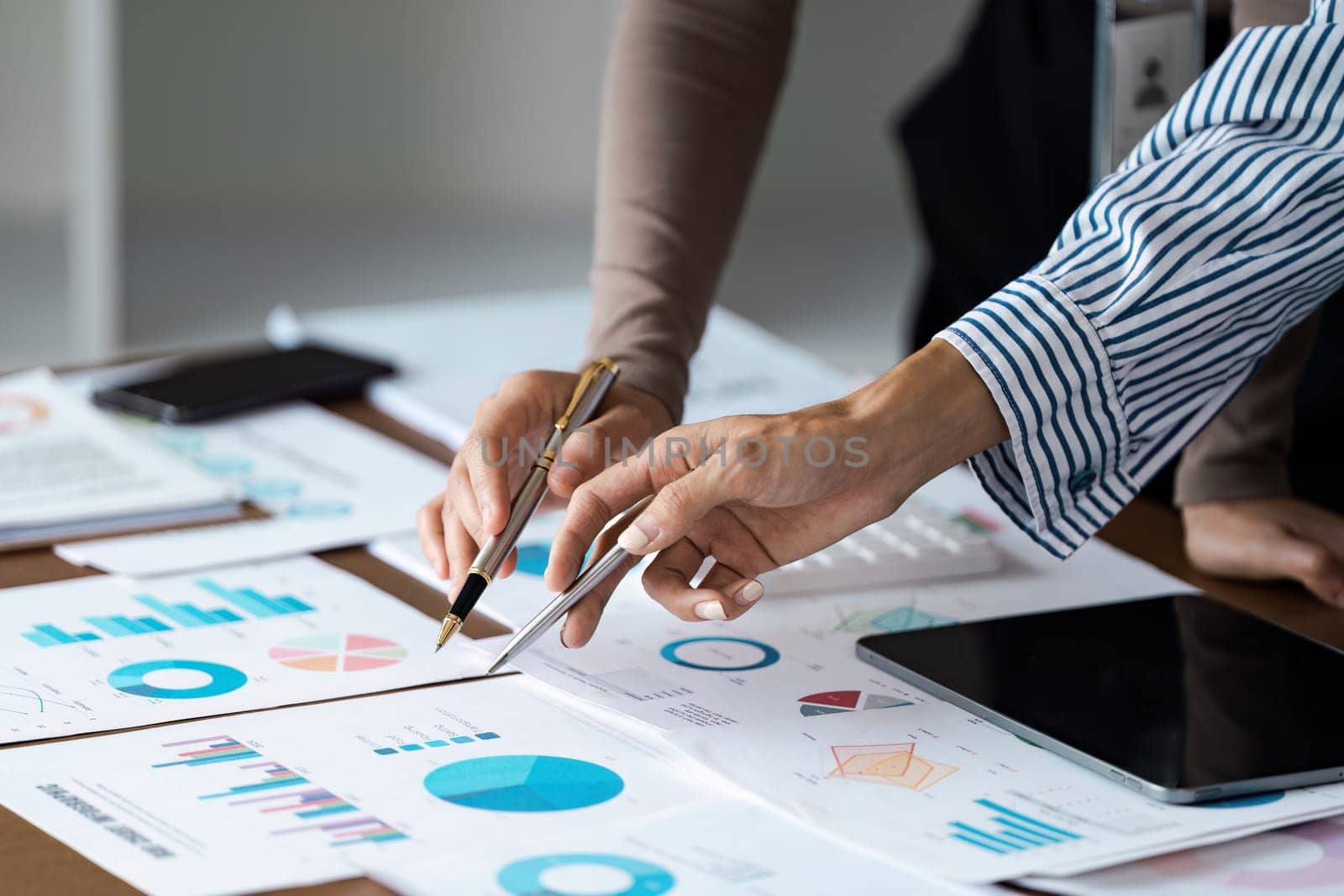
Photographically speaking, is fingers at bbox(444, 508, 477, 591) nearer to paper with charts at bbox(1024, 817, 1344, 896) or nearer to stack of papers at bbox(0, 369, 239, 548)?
stack of papers at bbox(0, 369, 239, 548)

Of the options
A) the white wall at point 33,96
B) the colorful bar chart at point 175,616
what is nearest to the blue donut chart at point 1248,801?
the colorful bar chart at point 175,616

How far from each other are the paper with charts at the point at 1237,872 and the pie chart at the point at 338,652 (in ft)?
1.35

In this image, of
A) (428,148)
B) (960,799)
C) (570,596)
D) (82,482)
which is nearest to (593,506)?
(570,596)

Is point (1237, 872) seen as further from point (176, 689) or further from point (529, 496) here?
point (176, 689)

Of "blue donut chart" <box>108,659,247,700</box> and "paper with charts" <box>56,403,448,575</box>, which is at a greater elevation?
"paper with charts" <box>56,403,448,575</box>

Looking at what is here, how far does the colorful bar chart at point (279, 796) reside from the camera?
0.75 m

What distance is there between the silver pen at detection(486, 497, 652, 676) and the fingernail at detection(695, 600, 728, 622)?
49 mm

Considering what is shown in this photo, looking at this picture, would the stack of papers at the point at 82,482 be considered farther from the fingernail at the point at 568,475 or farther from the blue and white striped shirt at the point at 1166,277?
the blue and white striped shirt at the point at 1166,277

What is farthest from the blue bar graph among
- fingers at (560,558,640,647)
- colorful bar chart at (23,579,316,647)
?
fingers at (560,558,640,647)

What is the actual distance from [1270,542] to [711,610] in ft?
1.54

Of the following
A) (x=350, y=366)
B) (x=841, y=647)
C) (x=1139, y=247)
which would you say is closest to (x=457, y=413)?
(x=350, y=366)

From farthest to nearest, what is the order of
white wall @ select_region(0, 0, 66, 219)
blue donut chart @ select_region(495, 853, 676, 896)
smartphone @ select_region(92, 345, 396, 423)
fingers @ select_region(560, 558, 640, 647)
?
white wall @ select_region(0, 0, 66, 219) → smartphone @ select_region(92, 345, 396, 423) → fingers @ select_region(560, 558, 640, 647) → blue donut chart @ select_region(495, 853, 676, 896)

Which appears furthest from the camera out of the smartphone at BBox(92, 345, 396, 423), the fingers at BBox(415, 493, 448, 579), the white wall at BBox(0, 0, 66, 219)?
the white wall at BBox(0, 0, 66, 219)

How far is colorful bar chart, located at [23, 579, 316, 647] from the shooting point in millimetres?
978
